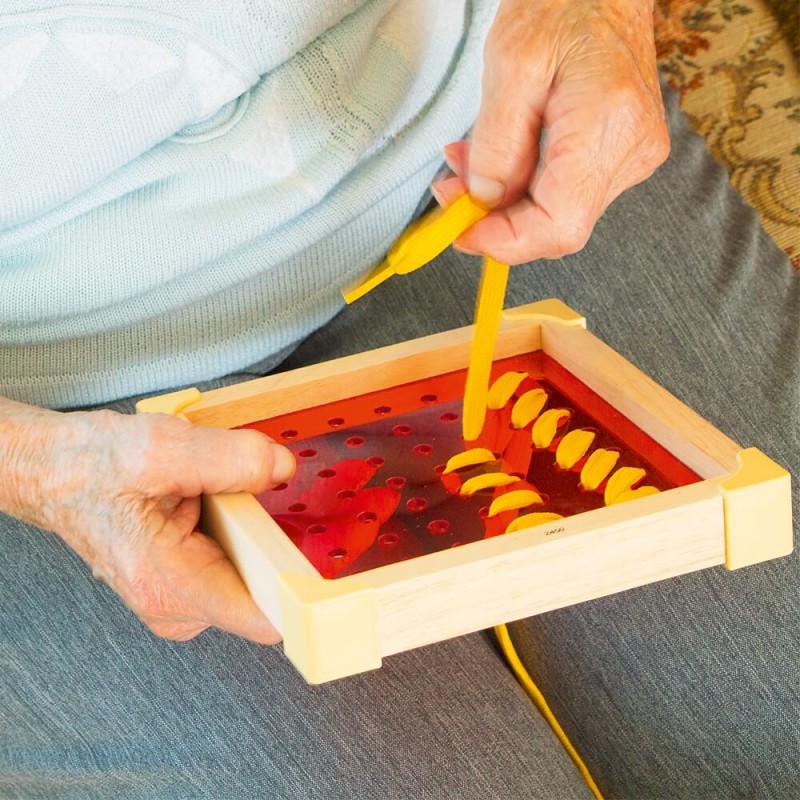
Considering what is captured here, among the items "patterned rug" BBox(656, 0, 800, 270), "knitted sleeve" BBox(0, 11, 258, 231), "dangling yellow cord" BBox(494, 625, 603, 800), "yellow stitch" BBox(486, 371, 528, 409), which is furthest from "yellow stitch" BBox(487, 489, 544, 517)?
"patterned rug" BBox(656, 0, 800, 270)

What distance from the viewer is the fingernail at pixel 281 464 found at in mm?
669

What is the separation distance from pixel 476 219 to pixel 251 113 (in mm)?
200

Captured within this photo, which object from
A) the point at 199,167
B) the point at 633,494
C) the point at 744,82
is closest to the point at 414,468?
the point at 633,494

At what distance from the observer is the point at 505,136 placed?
71 centimetres

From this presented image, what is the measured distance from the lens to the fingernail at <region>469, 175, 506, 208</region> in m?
0.71

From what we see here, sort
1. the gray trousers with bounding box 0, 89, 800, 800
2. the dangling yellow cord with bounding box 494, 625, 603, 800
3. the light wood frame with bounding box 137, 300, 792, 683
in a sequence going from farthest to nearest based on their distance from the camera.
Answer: the dangling yellow cord with bounding box 494, 625, 603, 800, the gray trousers with bounding box 0, 89, 800, 800, the light wood frame with bounding box 137, 300, 792, 683

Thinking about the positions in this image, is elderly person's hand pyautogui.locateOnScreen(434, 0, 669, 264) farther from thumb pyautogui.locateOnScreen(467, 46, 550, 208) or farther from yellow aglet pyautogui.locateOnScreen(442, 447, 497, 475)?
Answer: yellow aglet pyautogui.locateOnScreen(442, 447, 497, 475)

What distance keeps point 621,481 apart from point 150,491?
276 mm

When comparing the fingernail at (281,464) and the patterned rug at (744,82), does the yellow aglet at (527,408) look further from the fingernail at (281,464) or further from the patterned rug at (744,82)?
the patterned rug at (744,82)

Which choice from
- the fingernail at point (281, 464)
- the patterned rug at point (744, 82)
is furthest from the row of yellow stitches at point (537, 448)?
the patterned rug at point (744, 82)

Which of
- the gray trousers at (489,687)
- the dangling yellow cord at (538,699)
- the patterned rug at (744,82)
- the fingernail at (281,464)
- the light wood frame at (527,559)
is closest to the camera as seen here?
the light wood frame at (527,559)

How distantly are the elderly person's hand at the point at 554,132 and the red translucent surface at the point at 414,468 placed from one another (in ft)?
0.39

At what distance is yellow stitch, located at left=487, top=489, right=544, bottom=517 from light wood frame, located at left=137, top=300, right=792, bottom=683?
0.07 metres

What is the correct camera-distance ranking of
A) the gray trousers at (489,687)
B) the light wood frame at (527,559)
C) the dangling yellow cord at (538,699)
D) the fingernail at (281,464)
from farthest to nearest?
the dangling yellow cord at (538,699), the gray trousers at (489,687), the fingernail at (281,464), the light wood frame at (527,559)
